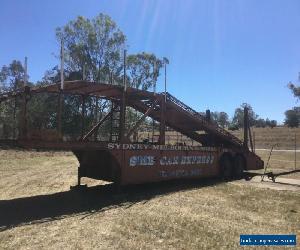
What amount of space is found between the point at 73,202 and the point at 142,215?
3.14m

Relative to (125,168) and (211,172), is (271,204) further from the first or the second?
(211,172)

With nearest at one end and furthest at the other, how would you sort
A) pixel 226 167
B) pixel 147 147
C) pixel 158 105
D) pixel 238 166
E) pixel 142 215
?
pixel 142 215, pixel 147 147, pixel 158 105, pixel 226 167, pixel 238 166

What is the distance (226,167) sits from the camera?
21844mm

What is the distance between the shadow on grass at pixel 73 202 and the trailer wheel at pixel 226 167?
344cm

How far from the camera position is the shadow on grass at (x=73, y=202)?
11.8 meters

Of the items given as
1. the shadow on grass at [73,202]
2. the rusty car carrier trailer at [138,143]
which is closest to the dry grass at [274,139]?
the rusty car carrier trailer at [138,143]

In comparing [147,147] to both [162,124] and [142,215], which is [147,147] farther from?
[142,215]

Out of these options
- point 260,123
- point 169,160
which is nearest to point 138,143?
point 169,160

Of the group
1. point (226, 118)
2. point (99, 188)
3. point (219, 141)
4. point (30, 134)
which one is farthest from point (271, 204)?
point (226, 118)

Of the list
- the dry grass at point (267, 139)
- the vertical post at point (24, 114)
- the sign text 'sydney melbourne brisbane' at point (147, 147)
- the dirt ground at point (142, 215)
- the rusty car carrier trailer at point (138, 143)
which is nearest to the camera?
the dirt ground at point (142, 215)

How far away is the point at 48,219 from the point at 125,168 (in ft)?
15.4

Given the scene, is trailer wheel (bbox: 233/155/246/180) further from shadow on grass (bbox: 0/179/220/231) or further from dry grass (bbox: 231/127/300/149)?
dry grass (bbox: 231/127/300/149)

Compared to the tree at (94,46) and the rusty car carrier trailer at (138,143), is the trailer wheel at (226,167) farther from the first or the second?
the tree at (94,46)

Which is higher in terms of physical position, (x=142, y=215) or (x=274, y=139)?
(x=274, y=139)
